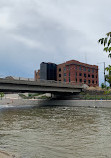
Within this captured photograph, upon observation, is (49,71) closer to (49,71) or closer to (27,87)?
(49,71)

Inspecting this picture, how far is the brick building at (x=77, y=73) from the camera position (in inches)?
4237

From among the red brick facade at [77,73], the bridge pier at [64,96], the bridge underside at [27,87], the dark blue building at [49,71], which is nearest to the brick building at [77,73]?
the red brick facade at [77,73]

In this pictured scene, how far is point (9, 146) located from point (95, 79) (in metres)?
116

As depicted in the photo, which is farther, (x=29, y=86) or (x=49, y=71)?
(x=49, y=71)

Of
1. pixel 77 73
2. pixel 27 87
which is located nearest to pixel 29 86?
pixel 27 87

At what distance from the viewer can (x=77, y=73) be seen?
4294 inches

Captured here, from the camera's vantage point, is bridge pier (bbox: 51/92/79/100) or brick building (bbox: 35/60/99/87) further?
brick building (bbox: 35/60/99/87)

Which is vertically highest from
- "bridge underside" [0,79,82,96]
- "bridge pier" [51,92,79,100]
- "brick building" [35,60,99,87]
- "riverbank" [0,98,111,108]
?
"brick building" [35,60,99,87]

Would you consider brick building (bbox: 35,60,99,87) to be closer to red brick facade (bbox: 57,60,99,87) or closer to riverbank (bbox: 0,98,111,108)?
red brick facade (bbox: 57,60,99,87)

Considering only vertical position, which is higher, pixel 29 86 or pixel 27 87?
pixel 29 86

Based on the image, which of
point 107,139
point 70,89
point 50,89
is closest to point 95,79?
point 70,89

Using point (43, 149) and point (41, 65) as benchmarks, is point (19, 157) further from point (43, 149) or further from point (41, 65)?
point (41, 65)

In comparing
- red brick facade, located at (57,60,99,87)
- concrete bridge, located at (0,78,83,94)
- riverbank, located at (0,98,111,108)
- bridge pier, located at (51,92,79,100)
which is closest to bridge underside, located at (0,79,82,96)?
concrete bridge, located at (0,78,83,94)

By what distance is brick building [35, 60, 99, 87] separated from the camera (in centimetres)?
10762
